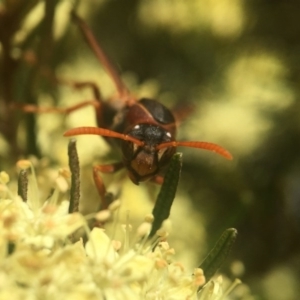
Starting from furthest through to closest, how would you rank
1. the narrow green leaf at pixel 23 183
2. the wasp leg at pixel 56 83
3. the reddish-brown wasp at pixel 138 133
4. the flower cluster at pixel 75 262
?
the wasp leg at pixel 56 83 → the reddish-brown wasp at pixel 138 133 → the narrow green leaf at pixel 23 183 → the flower cluster at pixel 75 262

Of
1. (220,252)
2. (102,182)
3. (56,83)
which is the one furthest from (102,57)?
(220,252)

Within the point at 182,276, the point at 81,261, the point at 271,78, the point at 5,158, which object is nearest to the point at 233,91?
the point at 271,78

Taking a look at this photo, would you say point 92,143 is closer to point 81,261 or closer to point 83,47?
point 83,47

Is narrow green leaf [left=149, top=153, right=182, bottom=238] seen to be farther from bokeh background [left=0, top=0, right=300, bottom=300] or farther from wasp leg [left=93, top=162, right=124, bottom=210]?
bokeh background [left=0, top=0, right=300, bottom=300]

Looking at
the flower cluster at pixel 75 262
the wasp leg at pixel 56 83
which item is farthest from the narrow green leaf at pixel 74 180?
the wasp leg at pixel 56 83

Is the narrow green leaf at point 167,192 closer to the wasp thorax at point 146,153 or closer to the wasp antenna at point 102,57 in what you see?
the wasp thorax at point 146,153

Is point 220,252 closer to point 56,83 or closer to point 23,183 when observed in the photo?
point 23,183
